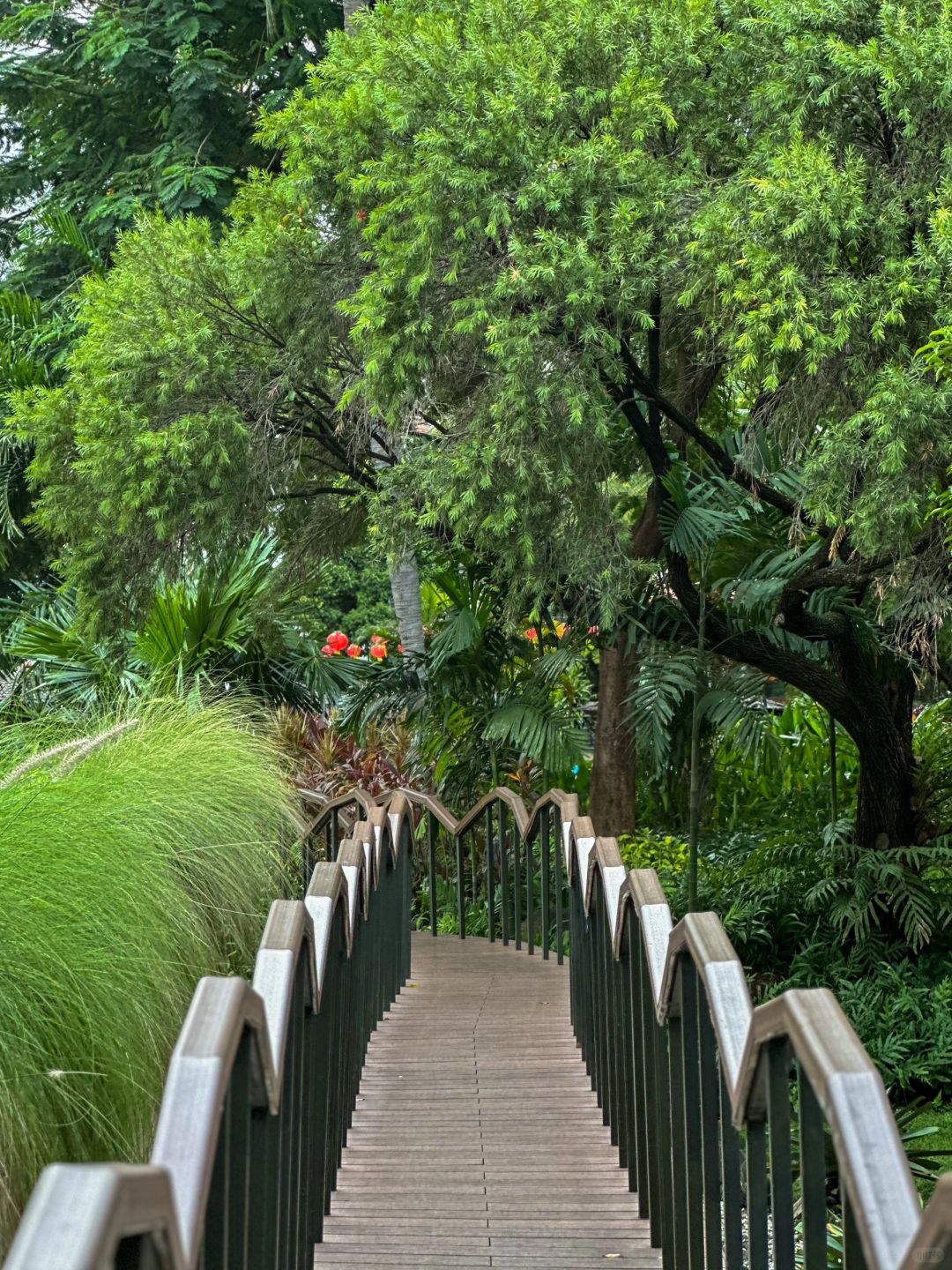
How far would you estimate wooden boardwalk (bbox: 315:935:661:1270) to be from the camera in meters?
3.47

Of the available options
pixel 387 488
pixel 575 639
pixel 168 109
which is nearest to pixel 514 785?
pixel 575 639

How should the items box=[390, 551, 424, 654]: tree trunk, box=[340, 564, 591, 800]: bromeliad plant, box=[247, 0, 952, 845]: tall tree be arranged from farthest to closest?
box=[390, 551, 424, 654]: tree trunk → box=[340, 564, 591, 800]: bromeliad plant → box=[247, 0, 952, 845]: tall tree

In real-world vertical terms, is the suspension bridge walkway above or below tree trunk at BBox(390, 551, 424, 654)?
below

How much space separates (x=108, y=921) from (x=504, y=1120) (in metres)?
1.50

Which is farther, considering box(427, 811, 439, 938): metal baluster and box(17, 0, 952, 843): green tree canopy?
box(427, 811, 439, 938): metal baluster

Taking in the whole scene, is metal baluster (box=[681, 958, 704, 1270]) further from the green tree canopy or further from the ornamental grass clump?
the green tree canopy

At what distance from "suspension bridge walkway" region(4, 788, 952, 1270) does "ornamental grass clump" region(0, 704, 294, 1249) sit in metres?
0.48

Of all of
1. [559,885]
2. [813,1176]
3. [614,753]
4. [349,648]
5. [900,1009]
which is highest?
[349,648]

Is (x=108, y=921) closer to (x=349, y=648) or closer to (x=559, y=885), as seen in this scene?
(x=559, y=885)

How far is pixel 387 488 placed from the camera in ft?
28.5

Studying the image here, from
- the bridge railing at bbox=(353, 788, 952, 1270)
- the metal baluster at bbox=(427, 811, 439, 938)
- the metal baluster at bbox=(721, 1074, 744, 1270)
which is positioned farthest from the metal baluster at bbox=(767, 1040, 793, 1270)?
the metal baluster at bbox=(427, 811, 439, 938)

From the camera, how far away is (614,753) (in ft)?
35.3

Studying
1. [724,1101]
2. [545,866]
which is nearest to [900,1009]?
[545,866]

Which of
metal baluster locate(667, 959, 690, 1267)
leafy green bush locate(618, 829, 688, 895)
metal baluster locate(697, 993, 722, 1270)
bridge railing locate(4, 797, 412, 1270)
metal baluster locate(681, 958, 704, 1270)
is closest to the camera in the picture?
bridge railing locate(4, 797, 412, 1270)
